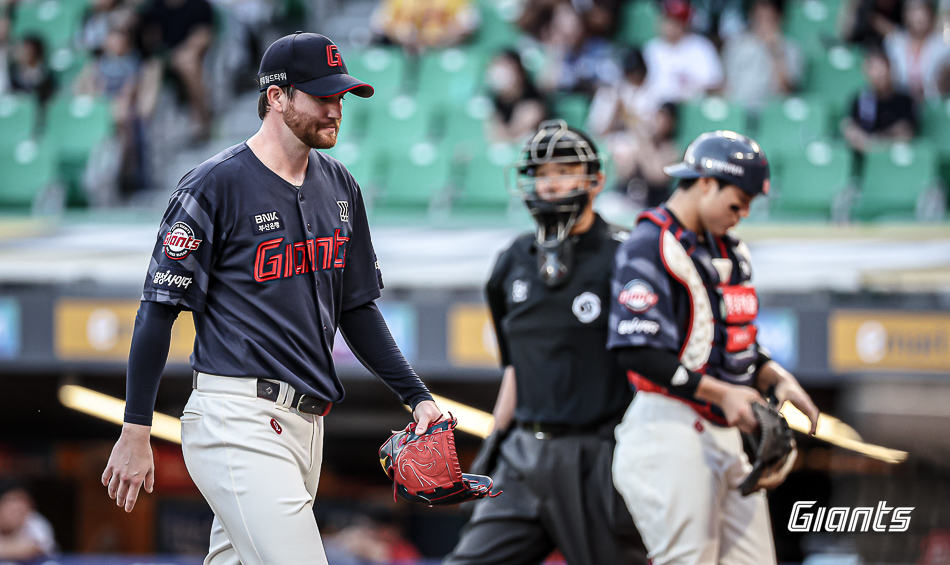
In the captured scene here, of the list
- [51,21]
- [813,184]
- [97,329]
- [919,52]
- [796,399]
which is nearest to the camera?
[796,399]

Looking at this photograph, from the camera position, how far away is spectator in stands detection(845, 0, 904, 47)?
8.90m

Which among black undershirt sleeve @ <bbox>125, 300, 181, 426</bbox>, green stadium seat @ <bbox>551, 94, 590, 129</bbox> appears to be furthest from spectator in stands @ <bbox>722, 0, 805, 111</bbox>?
black undershirt sleeve @ <bbox>125, 300, 181, 426</bbox>

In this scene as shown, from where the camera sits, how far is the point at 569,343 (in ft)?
12.1

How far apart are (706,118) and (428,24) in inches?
114

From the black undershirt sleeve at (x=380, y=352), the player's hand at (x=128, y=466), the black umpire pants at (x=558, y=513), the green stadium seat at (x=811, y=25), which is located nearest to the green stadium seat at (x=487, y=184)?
the green stadium seat at (x=811, y=25)

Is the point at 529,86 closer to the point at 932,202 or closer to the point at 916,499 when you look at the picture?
the point at 932,202

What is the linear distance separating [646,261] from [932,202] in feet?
16.6

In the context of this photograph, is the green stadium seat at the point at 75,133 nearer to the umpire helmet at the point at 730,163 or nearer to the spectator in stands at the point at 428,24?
the spectator in stands at the point at 428,24

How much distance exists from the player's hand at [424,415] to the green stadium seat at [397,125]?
6.17m

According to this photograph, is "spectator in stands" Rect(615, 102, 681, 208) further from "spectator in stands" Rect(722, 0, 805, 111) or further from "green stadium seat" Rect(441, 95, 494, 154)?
"green stadium seat" Rect(441, 95, 494, 154)

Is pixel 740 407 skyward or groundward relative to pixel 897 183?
groundward

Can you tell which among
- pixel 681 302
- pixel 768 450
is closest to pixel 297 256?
pixel 681 302

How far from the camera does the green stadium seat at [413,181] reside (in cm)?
824

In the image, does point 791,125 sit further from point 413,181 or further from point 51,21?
point 51,21
